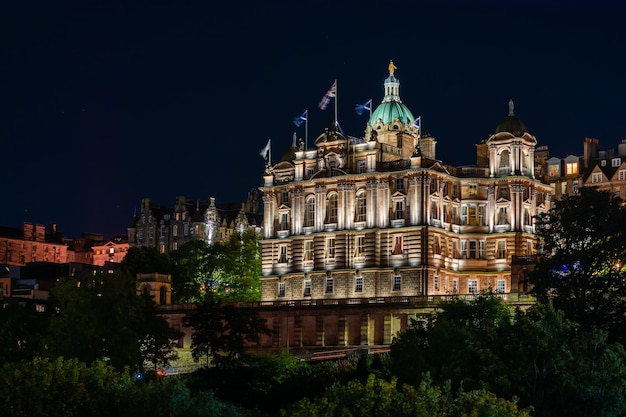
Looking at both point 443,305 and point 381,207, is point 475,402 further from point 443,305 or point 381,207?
point 381,207

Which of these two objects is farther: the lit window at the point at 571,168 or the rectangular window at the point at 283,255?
the lit window at the point at 571,168

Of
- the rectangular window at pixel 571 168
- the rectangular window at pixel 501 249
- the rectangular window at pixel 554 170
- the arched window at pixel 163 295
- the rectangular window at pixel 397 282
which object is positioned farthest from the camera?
the rectangular window at pixel 554 170

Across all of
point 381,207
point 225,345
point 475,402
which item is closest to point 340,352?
point 225,345

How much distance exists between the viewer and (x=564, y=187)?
183000 mm

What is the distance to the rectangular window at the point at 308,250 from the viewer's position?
157625 millimetres

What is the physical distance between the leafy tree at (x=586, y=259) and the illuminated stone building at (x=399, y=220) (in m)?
24.6

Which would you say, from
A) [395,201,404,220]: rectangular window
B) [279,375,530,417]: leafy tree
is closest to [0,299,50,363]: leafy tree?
[395,201,404,220]: rectangular window

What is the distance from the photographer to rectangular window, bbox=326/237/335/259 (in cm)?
15500

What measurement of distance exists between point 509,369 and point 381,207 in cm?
6613

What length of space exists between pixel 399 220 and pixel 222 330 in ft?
95.1

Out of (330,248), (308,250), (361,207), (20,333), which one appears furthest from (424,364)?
(308,250)

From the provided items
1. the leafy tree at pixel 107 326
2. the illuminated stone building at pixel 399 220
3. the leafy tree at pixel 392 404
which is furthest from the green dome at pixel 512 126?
the leafy tree at pixel 392 404

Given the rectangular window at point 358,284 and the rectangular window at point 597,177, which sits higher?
the rectangular window at point 597,177

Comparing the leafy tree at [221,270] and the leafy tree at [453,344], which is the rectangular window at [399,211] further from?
the leafy tree at [221,270]
